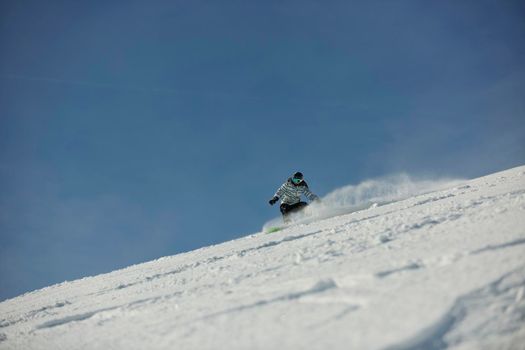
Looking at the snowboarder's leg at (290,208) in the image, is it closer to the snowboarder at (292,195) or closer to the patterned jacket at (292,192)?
the snowboarder at (292,195)

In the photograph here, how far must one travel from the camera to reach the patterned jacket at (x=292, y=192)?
1310 centimetres

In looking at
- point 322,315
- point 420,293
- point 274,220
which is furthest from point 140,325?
point 274,220

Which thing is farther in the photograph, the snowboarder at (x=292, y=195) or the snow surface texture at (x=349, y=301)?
the snowboarder at (x=292, y=195)

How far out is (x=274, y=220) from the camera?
1361 cm

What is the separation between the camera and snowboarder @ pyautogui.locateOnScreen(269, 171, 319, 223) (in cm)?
1305

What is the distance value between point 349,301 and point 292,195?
35.6 feet

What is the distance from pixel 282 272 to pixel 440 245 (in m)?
1.36

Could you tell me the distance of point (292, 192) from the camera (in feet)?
43.1

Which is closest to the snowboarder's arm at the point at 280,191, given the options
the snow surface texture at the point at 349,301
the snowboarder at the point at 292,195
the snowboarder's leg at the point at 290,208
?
the snowboarder at the point at 292,195

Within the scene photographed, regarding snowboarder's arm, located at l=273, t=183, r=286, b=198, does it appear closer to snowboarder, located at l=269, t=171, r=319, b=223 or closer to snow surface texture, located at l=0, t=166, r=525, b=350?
snowboarder, located at l=269, t=171, r=319, b=223

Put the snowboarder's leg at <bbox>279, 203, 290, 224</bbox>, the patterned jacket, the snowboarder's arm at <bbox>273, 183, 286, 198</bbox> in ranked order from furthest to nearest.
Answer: the snowboarder's arm at <bbox>273, 183, 286, 198</bbox> → the patterned jacket → the snowboarder's leg at <bbox>279, 203, 290, 224</bbox>

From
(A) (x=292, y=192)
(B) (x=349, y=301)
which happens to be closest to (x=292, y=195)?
(A) (x=292, y=192)

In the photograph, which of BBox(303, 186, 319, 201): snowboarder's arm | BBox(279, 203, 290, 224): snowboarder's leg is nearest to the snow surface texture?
BBox(279, 203, 290, 224): snowboarder's leg

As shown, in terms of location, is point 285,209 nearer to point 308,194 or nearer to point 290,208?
point 290,208
